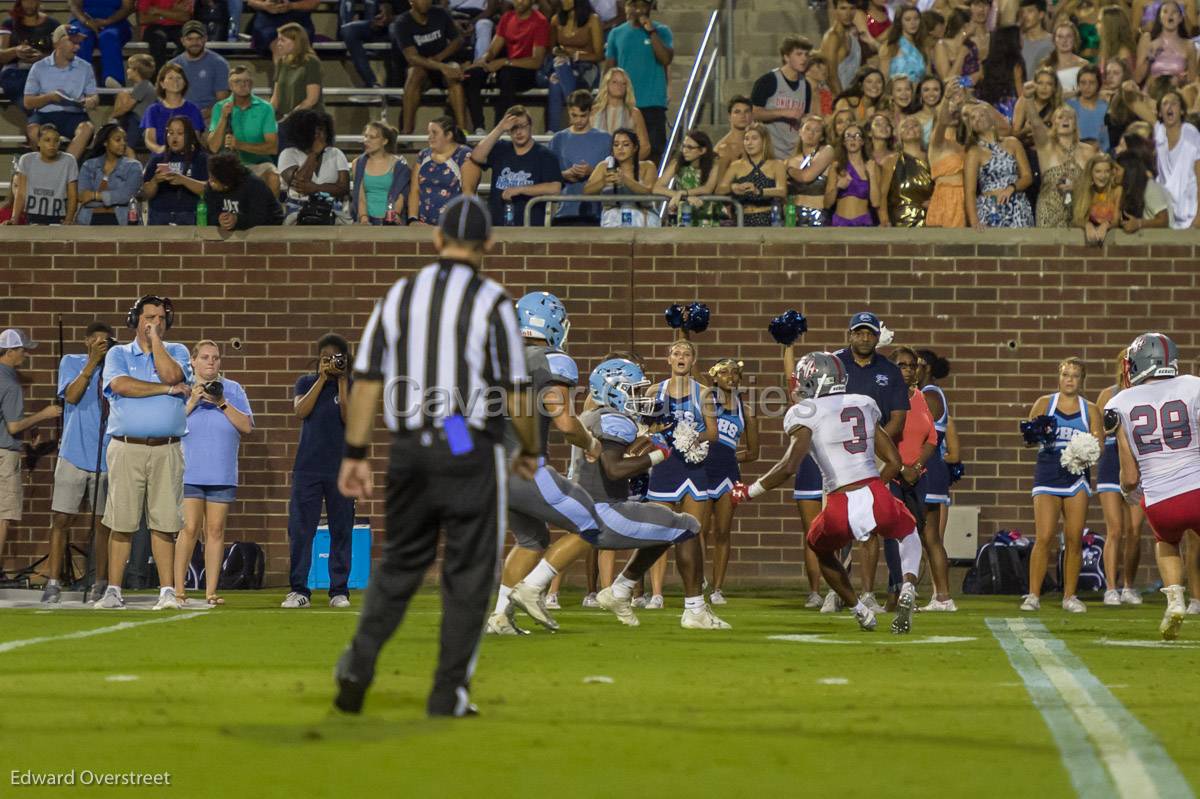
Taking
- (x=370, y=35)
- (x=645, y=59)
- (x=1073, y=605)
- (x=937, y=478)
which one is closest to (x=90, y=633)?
(x=937, y=478)

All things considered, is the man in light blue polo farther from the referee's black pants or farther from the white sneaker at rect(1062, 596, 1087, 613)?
the white sneaker at rect(1062, 596, 1087, 613)

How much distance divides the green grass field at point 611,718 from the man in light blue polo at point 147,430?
7.04 feet

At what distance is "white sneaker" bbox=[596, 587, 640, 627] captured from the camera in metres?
11.9

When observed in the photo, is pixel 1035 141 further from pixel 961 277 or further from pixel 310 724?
pixel 310 724

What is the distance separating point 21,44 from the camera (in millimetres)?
20641

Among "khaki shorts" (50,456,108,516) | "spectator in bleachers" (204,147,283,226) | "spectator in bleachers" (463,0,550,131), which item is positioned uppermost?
"spectator in bleachers" (463,0,550,131)

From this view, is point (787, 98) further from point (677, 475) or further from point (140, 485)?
point (140, 485)

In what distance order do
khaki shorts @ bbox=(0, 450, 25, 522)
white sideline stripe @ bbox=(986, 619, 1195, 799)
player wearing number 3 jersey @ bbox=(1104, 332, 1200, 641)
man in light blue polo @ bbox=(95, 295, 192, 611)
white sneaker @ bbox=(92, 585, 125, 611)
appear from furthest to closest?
khaki shorts @ bbox=(0, 450, 25, 522)
white sneaker @ bbox=(92, 585, 125, 611)
man in light blue polo @ bbox=(95, 295, 192, 611)
player wearing number 3 jersey @ bbox=(1104, 332, 1200, 641)
white sideline stripe @ bbox=(986, 619, 1195, 799)

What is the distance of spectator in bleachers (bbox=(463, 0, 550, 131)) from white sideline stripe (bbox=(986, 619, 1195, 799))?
37.7ft

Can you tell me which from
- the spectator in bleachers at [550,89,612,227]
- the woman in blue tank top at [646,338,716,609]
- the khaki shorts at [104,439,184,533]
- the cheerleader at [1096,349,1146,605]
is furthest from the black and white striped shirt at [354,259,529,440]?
the spectator in bleachers at [550,89,612,227]

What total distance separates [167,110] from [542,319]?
9.06 meters

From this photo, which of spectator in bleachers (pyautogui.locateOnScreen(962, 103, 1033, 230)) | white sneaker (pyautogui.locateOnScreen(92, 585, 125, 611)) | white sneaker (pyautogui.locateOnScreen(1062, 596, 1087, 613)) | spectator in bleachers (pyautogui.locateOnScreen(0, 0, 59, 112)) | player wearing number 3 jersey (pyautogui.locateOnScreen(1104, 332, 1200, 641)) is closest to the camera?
player wearing number 3 jersey (pyautogui.locateOnScreen(1104, 332, 1200, 641))

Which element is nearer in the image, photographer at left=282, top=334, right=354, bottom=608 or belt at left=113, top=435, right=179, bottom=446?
belt at left=113, top=435, right=179, bottom=446

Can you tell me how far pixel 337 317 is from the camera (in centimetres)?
1816
